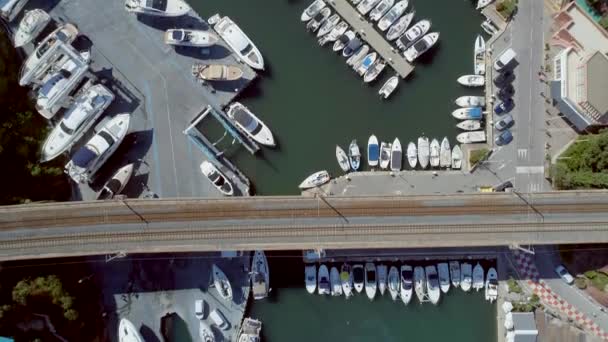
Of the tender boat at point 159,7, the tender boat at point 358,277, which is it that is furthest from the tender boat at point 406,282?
the tender boat at point 159,7

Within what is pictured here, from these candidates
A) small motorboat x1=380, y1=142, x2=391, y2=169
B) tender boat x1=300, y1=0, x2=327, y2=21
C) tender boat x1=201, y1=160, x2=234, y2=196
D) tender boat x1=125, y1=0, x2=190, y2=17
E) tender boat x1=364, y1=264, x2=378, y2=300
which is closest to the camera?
tender boat x1=125, y1=0, x2=190, y2=17

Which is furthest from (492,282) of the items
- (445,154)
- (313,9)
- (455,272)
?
(313,9)

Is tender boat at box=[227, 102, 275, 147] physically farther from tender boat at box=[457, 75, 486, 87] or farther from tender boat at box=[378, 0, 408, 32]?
tender boat at box=[457, 75, 486, 87]

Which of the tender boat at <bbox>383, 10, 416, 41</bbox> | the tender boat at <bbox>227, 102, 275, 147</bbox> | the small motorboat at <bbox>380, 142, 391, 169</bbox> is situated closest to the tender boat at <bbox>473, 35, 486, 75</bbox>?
the tender boat at <bbox>383, 10, 416, 41</bbox>

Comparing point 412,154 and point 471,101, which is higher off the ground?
point 471,101

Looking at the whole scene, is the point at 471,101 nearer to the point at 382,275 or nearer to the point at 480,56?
the point at 480,56
